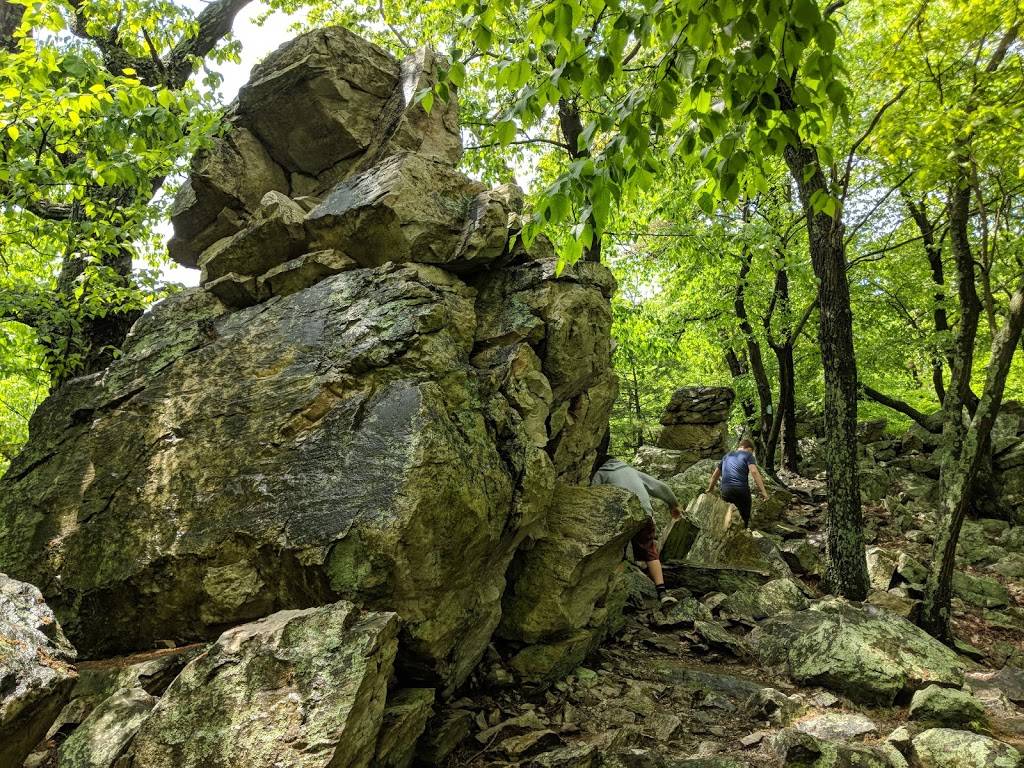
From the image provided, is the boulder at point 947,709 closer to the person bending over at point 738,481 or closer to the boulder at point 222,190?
the person bending over at point 738,481

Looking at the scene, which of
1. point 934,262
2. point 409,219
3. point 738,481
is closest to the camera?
point 409,219

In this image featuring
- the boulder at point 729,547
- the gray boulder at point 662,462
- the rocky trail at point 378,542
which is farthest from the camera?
the gray boulder at point 662,462

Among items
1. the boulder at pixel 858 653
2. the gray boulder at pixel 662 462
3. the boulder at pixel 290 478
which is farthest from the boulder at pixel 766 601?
the gray boulder at pixel 662 462

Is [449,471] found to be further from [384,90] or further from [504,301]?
[384,90]

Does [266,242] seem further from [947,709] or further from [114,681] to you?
[947,709]

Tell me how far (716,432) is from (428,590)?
19846mm

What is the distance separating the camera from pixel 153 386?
6.76 m

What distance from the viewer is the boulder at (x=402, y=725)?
462 cm

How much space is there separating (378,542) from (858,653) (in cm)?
567

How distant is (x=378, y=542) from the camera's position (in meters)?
5.01

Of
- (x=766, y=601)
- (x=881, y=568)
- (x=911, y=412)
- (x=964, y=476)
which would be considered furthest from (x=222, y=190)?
(x=911, y=412)

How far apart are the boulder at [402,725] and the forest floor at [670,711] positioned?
55 cm

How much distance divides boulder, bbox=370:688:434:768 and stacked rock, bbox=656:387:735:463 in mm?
19016

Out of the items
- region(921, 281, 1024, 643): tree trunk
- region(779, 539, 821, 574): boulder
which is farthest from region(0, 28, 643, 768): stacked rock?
region(779, 539, 821, 574): boulder
